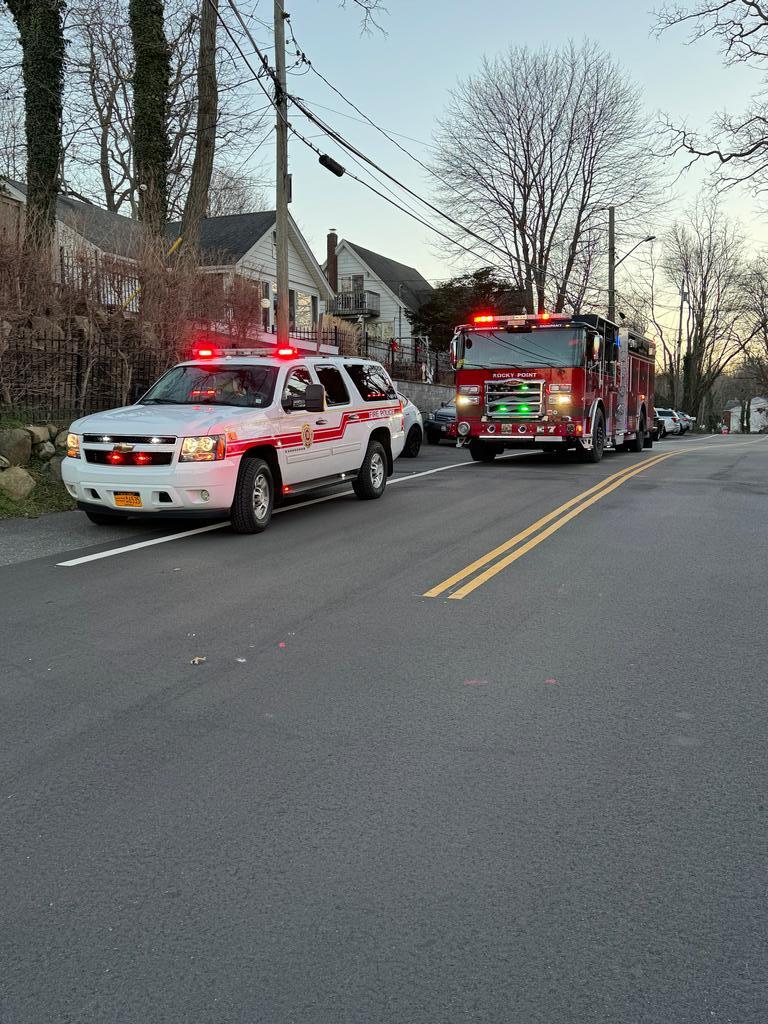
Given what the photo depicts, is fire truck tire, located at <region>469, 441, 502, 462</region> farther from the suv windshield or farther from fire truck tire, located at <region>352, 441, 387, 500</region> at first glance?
the suv windshield

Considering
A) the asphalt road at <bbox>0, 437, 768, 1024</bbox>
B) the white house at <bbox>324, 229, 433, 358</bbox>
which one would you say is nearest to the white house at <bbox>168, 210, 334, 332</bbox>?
the white house at <bbox>324, 229, 433, 358</bbox>

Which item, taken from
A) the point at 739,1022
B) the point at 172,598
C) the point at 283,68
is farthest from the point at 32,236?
the point at 739,1022

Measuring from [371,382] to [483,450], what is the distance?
24.9 feet

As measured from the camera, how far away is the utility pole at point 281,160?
1769cm

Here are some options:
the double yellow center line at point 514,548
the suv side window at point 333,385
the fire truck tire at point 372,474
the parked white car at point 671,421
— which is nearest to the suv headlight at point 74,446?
the suv side window at point 333,385

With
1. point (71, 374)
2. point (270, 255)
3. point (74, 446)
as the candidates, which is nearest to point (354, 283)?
point (270, 255)

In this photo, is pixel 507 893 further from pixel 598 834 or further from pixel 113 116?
pixel 113 116

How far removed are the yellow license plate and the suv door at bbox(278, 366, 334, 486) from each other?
5.92 ft

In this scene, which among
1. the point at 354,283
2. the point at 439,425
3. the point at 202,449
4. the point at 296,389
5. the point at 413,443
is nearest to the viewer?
the point at 202,449

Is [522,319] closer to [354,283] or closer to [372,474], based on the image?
[372,474]

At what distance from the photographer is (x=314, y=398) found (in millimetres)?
10438

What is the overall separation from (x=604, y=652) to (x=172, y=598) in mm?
3259

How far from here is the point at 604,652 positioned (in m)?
5.58

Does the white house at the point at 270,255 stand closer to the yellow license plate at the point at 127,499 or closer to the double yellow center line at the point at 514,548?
the double yellow center line at the point at 514,548
